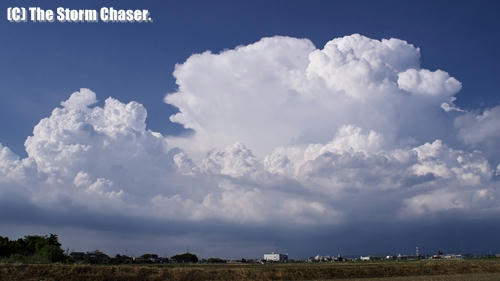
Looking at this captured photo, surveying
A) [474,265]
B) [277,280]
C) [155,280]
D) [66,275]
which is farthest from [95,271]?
[474,265]

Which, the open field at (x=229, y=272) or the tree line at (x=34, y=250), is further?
the tree line at (x=34, y=250)

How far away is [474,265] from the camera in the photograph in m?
127

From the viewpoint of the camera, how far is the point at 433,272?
115375 millimetres

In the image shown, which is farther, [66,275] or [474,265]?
[474,265]

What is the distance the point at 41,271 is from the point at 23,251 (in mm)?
35975

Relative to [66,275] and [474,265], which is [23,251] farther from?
[474,265]

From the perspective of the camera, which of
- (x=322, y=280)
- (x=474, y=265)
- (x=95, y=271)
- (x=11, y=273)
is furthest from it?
(x=474, y=265)

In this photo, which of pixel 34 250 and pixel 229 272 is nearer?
pixel 229 272

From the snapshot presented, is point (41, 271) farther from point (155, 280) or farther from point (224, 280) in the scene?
point (224, 280)

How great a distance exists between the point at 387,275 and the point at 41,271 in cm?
7478

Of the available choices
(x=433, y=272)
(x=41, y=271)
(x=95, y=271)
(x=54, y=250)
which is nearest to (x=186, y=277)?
(x=95, y=271)

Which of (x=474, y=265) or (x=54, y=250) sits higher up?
(x=54, y=250)

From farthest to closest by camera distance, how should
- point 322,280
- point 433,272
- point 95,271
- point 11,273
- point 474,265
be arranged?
point 474,265, point 433,272, point 322,280, point 95,271, point 11,273

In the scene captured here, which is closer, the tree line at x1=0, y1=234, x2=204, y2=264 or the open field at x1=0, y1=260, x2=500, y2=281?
the open field at x1=0, y1=260, x2=500, y2=281
